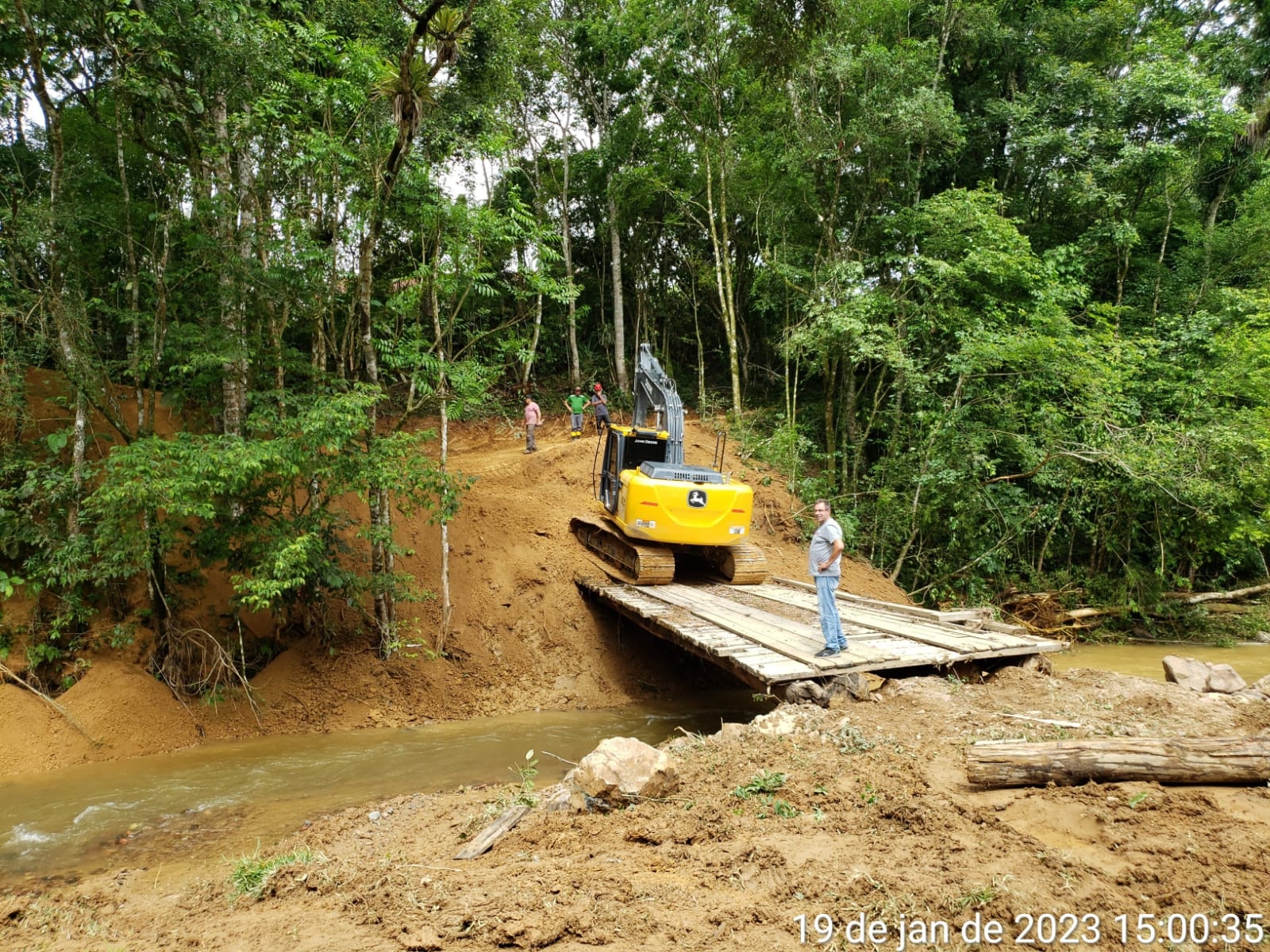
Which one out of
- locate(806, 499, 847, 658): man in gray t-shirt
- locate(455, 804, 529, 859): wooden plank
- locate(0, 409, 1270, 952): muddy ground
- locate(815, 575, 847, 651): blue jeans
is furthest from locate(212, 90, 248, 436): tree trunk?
locate(815, 575, 847, 651): blue jeans

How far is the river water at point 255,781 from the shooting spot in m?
5.08

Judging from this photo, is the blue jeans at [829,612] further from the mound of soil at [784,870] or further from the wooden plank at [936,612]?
the wooden plank at [936,612]

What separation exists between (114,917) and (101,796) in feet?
10.0

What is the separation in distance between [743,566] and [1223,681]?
5603 millimetres

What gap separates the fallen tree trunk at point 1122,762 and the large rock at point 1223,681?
313 cm

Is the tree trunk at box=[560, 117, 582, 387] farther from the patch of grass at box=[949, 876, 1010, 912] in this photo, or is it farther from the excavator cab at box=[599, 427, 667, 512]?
the patch of grass at box=[949, 876, 1010, 912]

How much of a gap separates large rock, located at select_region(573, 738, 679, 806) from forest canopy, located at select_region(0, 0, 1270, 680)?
12.5 feet

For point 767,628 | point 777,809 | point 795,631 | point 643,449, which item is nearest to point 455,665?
point 643,449

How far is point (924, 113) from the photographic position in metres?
13.9

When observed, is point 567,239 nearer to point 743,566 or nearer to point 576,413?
point 576,413

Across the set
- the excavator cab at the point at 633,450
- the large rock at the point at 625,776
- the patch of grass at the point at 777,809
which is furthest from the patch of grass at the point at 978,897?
the excavator cab at the point at 633,450

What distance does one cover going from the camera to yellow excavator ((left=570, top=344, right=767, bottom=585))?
30.3 ft

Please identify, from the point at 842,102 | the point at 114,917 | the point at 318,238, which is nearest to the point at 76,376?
the point at 318,238

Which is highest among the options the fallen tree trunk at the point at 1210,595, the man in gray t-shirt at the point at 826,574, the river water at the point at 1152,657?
the man in gray t-shirt at the point at 826,574
